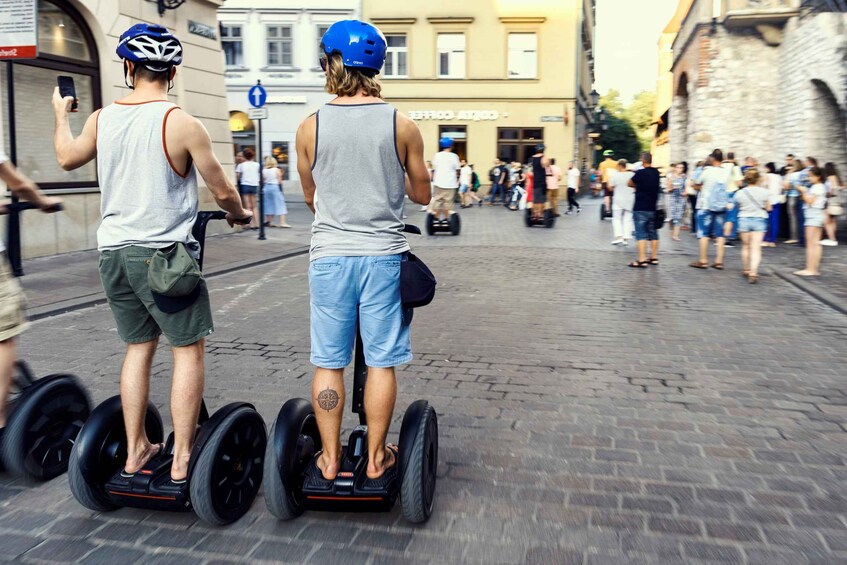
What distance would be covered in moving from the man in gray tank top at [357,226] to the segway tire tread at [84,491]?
847mm

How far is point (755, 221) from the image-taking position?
1044 centimetres

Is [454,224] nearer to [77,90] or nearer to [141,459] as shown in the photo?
[77,90]

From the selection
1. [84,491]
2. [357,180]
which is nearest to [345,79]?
[357,180]

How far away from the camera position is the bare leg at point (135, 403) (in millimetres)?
3090

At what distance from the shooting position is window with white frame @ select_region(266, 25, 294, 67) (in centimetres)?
3475

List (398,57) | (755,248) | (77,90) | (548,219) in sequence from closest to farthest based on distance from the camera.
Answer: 1. (755,248)
2. (77,90)
3. (548,219)
4. (398,57)

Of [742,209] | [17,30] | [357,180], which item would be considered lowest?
[742,209]

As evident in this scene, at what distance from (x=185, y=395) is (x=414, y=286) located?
3.30ft

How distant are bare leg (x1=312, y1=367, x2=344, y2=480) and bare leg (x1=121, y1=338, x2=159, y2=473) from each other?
27.9 inches

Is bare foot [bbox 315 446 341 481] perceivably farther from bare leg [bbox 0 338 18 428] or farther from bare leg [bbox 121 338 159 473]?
bare leg [bbox 0 338 18 428]

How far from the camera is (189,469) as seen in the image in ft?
9.59

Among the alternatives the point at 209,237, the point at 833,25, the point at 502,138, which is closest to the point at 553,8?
the point at 502,138

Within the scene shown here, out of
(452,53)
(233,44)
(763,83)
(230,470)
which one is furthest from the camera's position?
(233,44)

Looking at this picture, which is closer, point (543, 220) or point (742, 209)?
point (742, 209)
